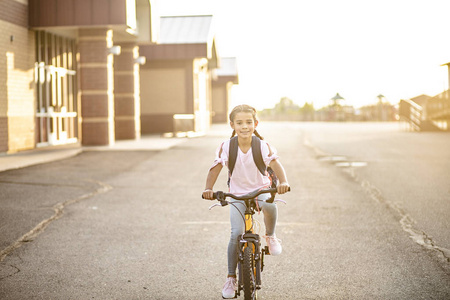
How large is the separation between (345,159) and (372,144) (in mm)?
6334

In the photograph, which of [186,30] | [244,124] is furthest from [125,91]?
[244,124]

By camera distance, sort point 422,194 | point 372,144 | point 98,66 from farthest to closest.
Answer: point 372,144, point 98,66, point 422,194

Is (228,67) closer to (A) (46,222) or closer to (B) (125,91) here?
(B) (125,91)

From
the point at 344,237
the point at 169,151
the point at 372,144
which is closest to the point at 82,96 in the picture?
the point at 169,151

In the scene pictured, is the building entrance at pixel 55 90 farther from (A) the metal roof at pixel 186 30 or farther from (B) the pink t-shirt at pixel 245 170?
(B) the pink t-shirt at pixel 245 170

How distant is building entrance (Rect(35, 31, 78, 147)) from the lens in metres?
20.2

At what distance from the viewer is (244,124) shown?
4539 mm

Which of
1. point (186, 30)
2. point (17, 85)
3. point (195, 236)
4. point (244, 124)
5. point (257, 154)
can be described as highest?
point (186, 30)

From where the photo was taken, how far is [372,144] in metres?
23.1

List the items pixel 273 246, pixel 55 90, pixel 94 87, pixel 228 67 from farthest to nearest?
pixel 228 67
pixel 55 90
pixel 94 87
pixel 273 246

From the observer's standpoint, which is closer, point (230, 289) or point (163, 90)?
point (230, 289)

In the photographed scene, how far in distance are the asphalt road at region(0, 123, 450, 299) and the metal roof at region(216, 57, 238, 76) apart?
42334mm

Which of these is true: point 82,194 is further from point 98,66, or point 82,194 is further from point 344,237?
point 98,66

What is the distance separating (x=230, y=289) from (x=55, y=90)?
17894 mm
